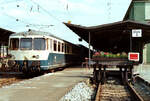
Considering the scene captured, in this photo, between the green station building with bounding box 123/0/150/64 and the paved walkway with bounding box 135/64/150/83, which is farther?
the green station building with bounding box 123/0/150/64

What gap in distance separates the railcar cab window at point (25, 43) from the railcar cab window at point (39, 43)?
1.20 feet

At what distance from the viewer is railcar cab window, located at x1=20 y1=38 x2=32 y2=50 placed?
1435cm

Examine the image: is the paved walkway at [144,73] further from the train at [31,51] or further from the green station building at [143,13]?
the green station building at [143,13]

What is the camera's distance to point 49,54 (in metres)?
14.5

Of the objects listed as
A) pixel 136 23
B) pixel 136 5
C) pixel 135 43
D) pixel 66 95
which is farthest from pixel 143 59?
pixel 66 95

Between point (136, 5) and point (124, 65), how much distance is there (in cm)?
2044

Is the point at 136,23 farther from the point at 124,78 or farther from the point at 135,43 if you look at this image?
the point at 135,43

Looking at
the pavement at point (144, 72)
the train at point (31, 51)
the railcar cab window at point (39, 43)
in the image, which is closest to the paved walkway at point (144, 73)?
the pavement at point (144, 72)

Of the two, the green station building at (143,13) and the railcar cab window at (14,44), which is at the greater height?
the green station building at (143,13)

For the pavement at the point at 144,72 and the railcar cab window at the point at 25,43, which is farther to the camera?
the railcar cab window at the point at 25,43

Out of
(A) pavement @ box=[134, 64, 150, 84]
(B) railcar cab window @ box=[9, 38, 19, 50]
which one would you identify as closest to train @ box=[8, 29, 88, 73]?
(B) railcar cab window @ box=[9, 38, 19, 50]

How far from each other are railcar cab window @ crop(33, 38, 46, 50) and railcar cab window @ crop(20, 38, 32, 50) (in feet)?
1.20

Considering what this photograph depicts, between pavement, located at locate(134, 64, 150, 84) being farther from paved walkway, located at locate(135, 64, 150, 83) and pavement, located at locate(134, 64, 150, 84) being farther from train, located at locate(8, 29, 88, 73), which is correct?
train, located at locate(8, 29, 88, 73)

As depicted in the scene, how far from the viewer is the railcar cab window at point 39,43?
1420 cm
